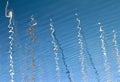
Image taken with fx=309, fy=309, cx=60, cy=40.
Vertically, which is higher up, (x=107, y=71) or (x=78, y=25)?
(x=78, y=25)

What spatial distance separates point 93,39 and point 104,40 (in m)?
1.49

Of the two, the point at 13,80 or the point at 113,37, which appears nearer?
the point at 113,37

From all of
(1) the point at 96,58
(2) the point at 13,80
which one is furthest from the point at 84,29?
(2) the point at 13,80

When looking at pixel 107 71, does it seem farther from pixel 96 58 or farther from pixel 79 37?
pixel 79 37

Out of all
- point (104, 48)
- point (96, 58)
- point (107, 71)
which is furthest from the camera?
point (107, 71)

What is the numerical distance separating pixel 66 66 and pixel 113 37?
11203 mm

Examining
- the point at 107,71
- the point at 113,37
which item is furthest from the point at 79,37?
the point at 107,71

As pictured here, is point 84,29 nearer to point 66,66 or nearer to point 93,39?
point 93,39

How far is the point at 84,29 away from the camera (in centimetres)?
3538

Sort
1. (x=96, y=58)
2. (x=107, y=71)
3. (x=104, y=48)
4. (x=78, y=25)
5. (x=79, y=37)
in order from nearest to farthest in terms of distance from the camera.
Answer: (x=78, y=25) < (x=79, y=37) < (x=104, y=48) < (x=96, y=58) < (x=107, y=71)

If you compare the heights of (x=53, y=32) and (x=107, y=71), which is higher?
(x=53, y=32)

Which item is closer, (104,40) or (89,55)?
(104,40)

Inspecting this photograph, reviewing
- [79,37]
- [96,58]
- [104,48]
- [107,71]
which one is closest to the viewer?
[79,37]

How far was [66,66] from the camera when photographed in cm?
4641
